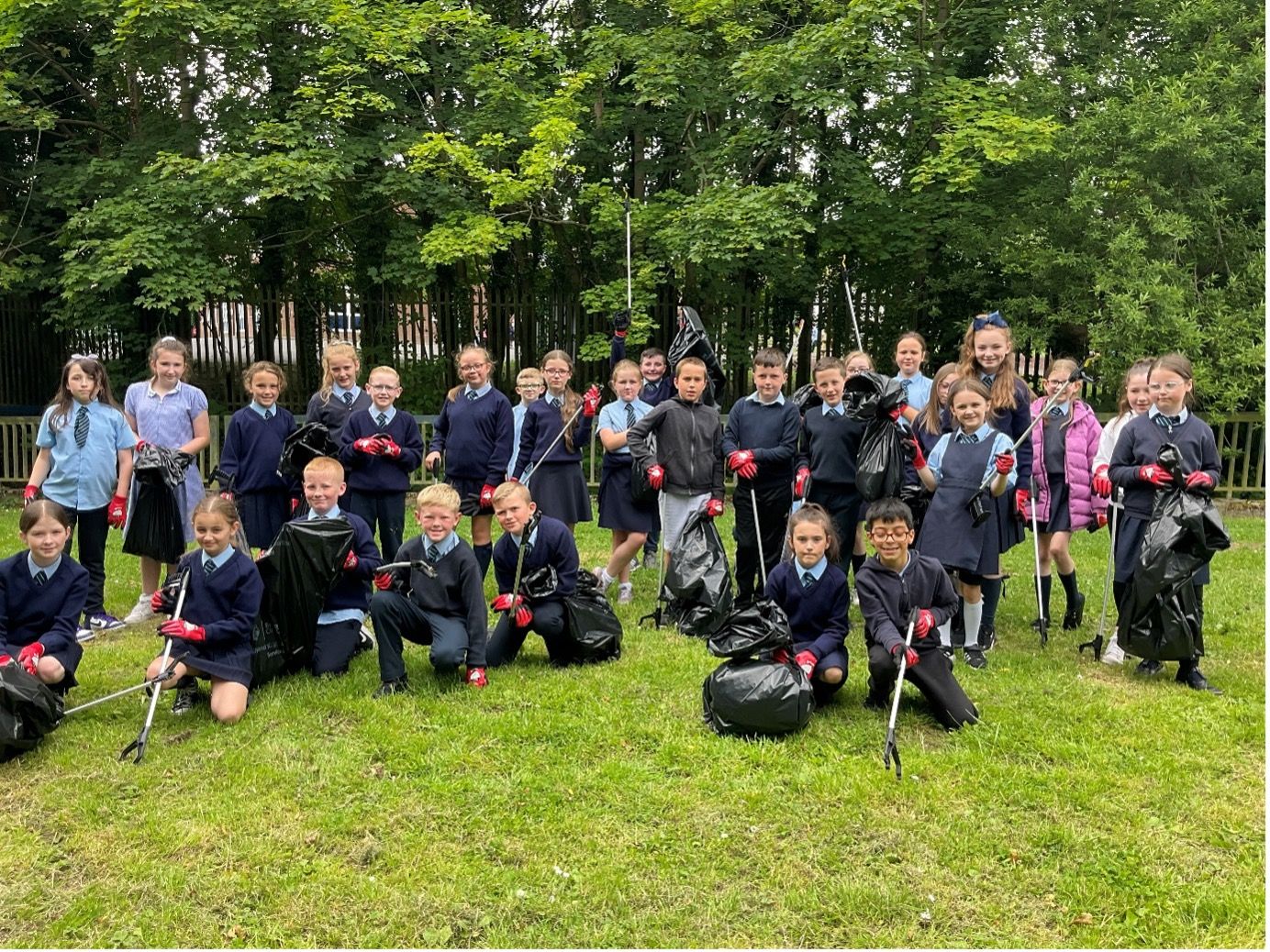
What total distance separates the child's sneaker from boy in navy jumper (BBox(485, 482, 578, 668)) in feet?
8.52

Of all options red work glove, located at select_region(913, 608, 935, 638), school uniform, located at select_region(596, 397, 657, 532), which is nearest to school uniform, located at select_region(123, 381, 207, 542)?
school uniform, located at select_region(596, 397, 657, 532)

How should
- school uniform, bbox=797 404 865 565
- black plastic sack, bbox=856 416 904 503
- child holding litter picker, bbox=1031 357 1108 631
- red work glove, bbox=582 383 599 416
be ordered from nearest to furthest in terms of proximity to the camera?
1. black plastic sack, bbox=856 416 904 503
2. school uniform, bbox=797 404 865 565
3. child holding litter picker, bbox=1031 357 1108 631
4. red work glove, bbox=582 383 599 416

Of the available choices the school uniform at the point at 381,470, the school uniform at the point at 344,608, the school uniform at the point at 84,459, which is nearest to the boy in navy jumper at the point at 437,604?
the school uniform at the point at 344,608

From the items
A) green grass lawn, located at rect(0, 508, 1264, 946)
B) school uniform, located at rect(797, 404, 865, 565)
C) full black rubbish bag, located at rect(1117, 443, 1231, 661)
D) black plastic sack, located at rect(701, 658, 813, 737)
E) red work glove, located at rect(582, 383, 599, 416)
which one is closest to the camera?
green grass lawn, located at rect(0, 508, 1264, 946)

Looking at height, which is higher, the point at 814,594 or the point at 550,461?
the point at 550,461

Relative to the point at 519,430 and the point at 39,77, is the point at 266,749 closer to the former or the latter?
the point at 519,430

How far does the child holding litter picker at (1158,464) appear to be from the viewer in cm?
495

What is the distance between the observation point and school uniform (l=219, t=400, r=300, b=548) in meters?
6.00

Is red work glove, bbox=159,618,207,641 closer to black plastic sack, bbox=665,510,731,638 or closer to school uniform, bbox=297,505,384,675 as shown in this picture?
school uniform, bbox=297,505,384,675

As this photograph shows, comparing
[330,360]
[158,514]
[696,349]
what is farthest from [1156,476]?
[158,514]

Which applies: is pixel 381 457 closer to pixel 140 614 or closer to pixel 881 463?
pixel 140 614

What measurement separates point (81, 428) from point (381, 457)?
1.79m

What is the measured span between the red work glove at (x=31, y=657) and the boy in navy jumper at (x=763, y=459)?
3622 millimetres

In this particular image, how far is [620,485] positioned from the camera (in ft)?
22.1
